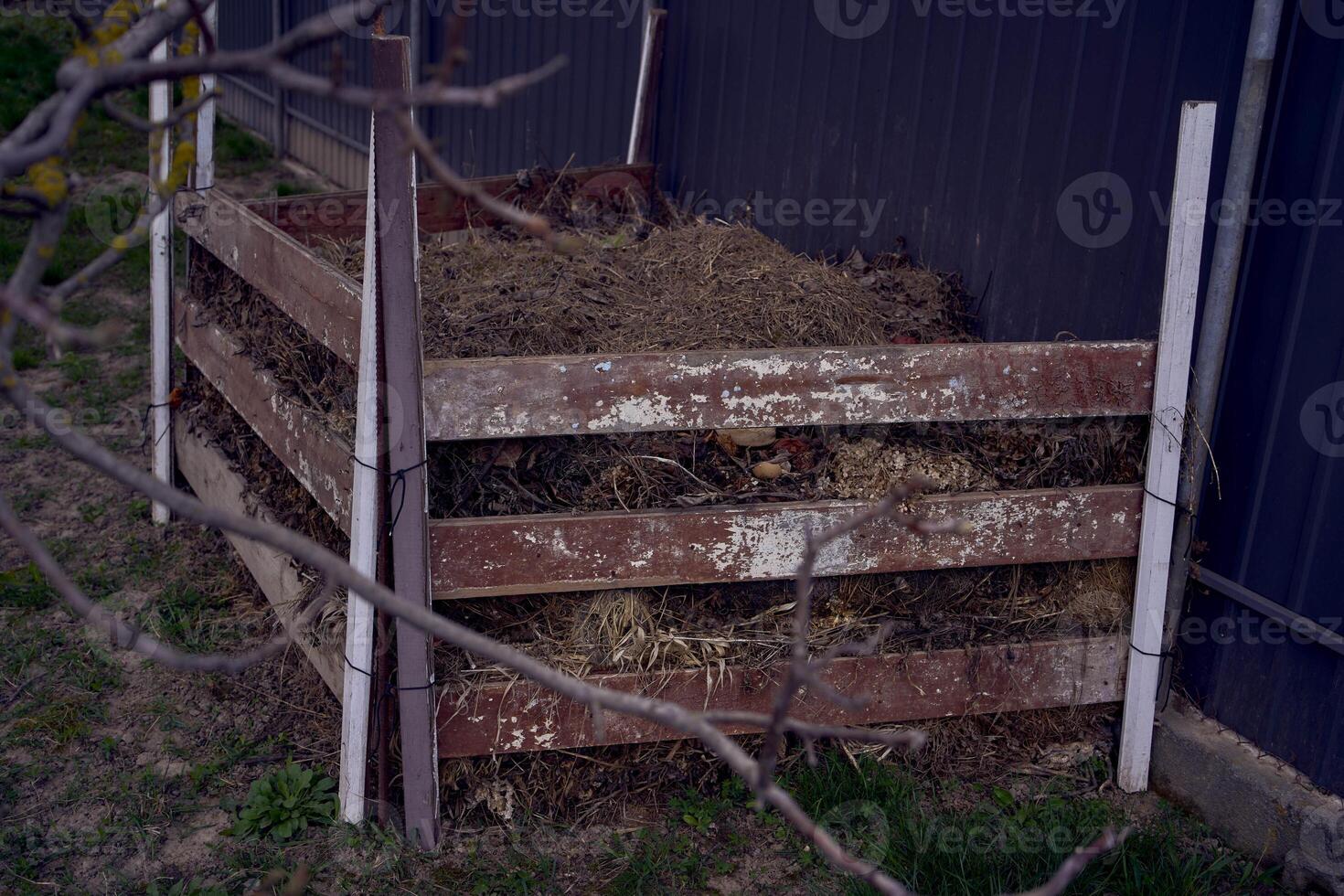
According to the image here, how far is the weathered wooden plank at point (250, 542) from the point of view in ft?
12.2

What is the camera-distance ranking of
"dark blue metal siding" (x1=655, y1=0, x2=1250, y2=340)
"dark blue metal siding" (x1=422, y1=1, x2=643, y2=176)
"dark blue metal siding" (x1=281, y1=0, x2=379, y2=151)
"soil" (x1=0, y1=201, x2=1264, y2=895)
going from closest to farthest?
"soil" (x1=0, y1=201, x2=1264, y2=895) → "dark blue metal siding" (x1=655, y1=0, x2=1250, y2=340) → "dark blue metal siding" (x1=422, y1=1, x2=643, y2=176) → "dark blue metal siding" (x1=281, y1=0, x2=379, y2=151)

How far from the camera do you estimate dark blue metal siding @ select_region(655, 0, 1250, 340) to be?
135 inches

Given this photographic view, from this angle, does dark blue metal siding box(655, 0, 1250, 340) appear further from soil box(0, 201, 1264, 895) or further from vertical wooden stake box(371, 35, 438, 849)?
vertical wooden stake box(371, 35, 438, 849)

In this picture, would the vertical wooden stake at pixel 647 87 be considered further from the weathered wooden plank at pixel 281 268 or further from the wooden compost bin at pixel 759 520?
the wooden compost bin at pixel 759 520

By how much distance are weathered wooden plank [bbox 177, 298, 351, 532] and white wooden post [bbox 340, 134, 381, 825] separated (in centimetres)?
23

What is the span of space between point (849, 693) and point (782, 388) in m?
0.87

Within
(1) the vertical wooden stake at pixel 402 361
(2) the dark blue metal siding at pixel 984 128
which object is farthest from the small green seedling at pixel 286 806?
(2) the dark blue metal siding at pixel 984 128

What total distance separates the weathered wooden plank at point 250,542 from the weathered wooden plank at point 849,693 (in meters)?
0.58

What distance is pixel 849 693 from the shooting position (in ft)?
11.0

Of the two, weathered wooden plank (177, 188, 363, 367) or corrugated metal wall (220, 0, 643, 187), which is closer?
weathered wooden plank (177, 188, 363, 367)

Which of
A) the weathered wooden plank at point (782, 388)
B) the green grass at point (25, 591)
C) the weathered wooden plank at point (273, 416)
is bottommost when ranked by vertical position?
the green grass at point (25, 591)

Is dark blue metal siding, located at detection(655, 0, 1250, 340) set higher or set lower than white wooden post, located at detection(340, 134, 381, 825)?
higher

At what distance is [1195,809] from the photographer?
3.40 meters

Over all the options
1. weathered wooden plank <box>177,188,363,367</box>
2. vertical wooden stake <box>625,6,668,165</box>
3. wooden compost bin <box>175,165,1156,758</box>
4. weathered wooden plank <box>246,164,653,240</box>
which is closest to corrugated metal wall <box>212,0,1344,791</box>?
vertical wooden stake <box>625,6,668,165</box>
